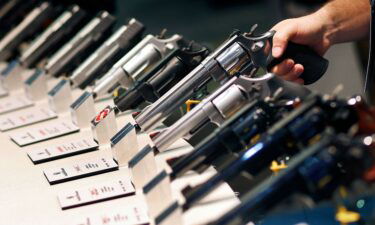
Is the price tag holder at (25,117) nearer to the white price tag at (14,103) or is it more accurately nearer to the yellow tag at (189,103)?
the white price tag at (14,103)

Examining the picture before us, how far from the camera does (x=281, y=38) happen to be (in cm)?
272

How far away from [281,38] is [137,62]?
55cm

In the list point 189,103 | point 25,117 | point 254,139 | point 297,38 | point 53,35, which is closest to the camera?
point 254,139

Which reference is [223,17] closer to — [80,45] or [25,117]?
[80,45]

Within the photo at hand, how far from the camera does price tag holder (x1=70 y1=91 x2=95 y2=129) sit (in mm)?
2945

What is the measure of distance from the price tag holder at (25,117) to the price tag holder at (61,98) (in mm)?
29

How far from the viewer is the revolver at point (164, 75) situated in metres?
2.72

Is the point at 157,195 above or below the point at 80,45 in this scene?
below

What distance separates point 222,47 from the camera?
2.55 m

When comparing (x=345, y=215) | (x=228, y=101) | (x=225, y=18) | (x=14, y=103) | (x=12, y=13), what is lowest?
(x=345, y=215)

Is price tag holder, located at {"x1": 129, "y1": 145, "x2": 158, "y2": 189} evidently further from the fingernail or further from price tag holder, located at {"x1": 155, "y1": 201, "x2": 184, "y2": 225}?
the fingernail

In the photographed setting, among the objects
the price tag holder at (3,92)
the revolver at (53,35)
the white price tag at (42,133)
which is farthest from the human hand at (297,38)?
the price tag holder at (3,92)

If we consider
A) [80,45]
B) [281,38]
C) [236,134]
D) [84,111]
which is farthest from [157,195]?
[80,45]

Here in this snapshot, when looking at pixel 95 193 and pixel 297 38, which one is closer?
pixel 95 193
